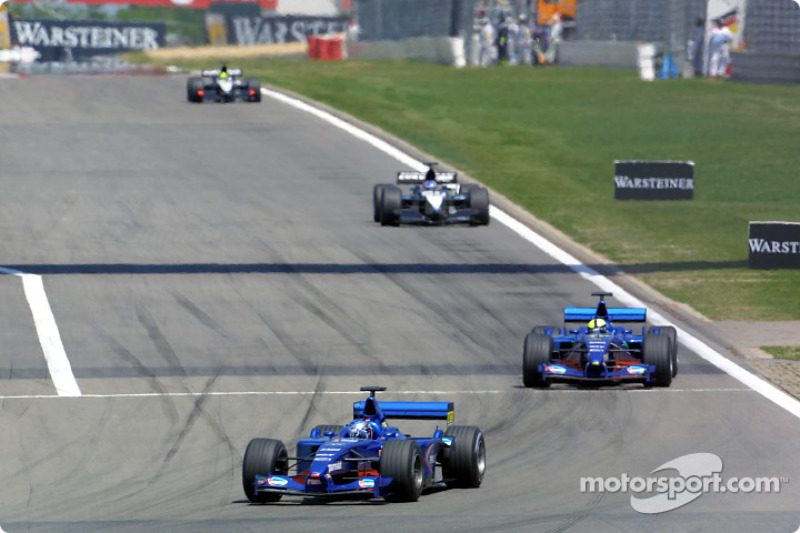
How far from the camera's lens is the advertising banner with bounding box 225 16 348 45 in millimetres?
89438

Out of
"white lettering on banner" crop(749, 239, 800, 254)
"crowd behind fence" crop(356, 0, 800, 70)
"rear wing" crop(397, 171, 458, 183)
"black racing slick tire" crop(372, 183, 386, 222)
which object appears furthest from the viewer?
"crowd behind fence" crop(356, 0, 800, 70)

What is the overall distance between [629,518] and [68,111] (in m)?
38.0

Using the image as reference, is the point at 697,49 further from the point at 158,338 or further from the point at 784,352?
the point at 158,338

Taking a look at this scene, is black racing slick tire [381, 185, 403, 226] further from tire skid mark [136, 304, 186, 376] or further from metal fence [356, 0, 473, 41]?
metal fence [356, 0, 473, 41]

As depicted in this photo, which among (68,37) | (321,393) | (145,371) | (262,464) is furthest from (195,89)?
(262,464)

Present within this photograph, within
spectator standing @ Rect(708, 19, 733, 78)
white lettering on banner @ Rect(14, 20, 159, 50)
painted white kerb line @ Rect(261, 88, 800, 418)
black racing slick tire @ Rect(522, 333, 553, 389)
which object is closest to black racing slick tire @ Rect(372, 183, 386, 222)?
painted white kerb line @ Rect(261, 88, 800, 418)

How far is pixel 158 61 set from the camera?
244ft

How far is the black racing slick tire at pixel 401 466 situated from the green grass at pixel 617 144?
12468 mm

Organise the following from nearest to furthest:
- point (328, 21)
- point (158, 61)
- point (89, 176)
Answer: point (89, 176)
point (158, 61)
point (328, 21)

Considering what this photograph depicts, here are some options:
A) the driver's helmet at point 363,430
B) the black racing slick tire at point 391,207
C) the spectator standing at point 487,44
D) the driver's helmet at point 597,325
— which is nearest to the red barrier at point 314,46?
the spectator standing at point 487,44

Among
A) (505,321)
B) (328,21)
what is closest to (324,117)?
(505,321)

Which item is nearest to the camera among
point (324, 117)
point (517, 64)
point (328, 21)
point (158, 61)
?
point (324, 117)

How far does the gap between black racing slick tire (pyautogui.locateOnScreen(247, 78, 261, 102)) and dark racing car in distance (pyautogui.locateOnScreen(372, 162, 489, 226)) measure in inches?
765

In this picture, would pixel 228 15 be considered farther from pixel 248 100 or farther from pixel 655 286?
pixel 655 286
